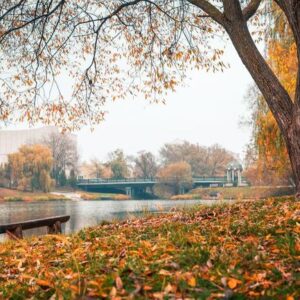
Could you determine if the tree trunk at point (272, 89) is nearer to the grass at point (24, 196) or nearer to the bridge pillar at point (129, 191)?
the grass at point (24, 196)

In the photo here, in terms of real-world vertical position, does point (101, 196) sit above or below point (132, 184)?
below

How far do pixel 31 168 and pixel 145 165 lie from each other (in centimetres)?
2052

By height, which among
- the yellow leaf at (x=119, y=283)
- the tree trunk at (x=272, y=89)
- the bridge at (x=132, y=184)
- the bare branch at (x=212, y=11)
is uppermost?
the bare branch at (x=212, y=11)

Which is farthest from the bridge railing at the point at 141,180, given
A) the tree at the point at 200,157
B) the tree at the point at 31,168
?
the tree at the point at 31,168

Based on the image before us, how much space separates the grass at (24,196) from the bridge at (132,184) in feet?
23.8

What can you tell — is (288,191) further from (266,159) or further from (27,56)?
(27,56)

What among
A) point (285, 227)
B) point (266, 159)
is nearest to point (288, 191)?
point (266, 159)

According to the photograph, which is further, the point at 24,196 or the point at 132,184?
the point at 132,184

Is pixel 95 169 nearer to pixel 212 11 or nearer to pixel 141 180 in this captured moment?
pixel 141 180

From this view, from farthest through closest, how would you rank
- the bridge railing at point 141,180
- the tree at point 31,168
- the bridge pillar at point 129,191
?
the bridge pillar at point 129,191, the bridge railing at point 141,180, the tree at point 31,168

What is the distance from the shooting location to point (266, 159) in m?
17.0

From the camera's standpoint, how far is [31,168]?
5325 cm

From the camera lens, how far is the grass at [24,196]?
50825mm

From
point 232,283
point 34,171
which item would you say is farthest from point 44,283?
point 34,171
